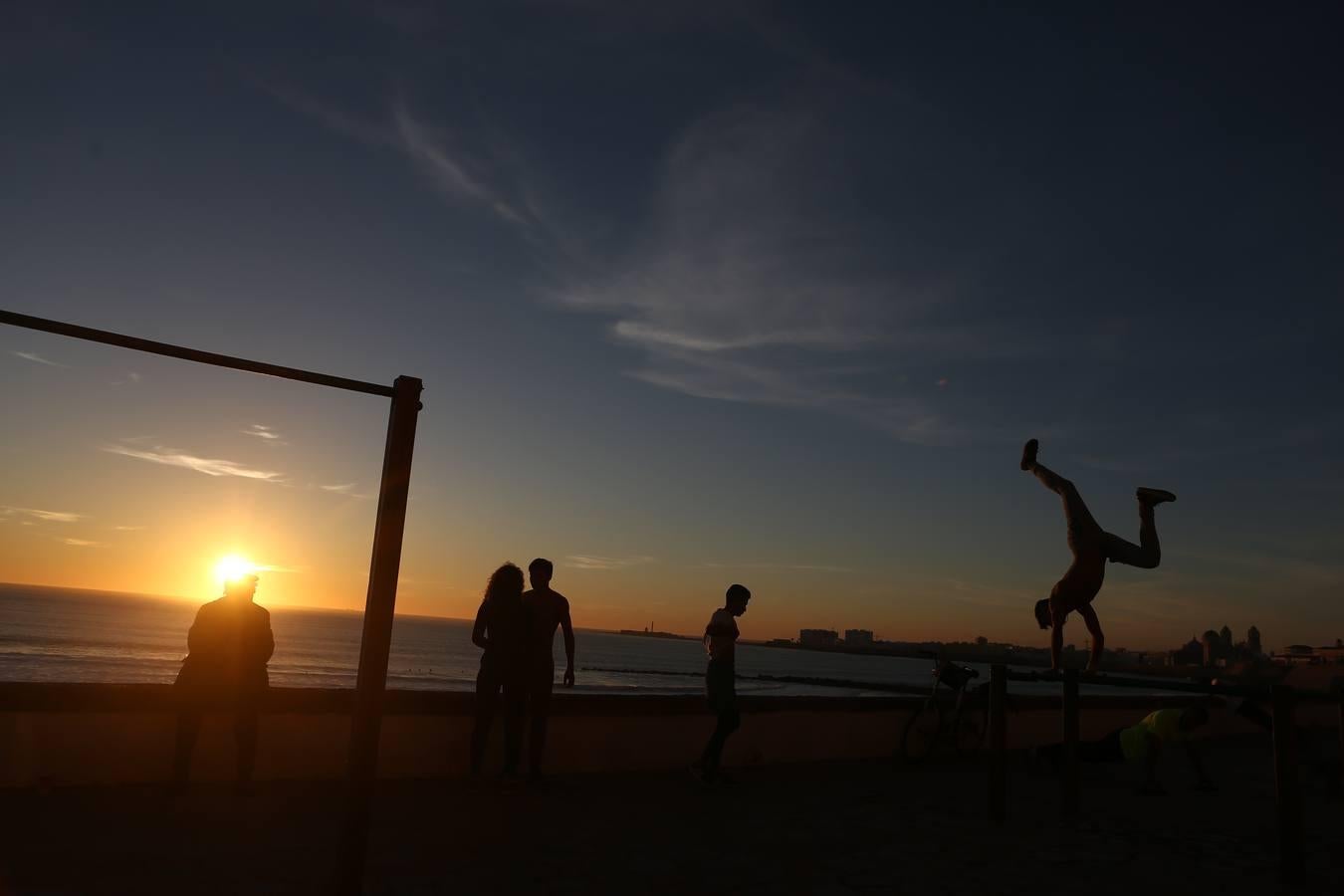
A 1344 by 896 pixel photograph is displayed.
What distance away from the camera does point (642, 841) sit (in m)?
5.15

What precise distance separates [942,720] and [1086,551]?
159 inches

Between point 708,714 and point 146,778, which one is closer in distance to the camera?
point 146,778

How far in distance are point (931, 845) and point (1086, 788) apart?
3247mm

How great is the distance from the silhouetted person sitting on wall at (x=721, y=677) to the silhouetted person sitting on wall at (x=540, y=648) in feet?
4.12

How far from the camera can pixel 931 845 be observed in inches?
212

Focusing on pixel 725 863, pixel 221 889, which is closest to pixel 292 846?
pixel 221 889

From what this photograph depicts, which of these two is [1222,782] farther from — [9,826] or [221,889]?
[9,826]

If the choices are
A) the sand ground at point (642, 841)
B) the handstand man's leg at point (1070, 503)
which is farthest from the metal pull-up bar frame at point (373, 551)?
the handstand man's leg at point (1070, 503)

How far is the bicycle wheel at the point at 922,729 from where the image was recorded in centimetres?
954

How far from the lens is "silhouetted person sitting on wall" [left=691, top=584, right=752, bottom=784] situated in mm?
7152

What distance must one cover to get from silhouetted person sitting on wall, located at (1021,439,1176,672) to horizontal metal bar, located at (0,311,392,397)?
16.0 feet

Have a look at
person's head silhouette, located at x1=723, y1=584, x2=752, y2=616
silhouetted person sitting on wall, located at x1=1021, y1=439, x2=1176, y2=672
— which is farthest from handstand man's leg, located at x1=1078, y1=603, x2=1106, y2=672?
person's head silhouette, located at x1=723, y1=584, x2=752, y2=616

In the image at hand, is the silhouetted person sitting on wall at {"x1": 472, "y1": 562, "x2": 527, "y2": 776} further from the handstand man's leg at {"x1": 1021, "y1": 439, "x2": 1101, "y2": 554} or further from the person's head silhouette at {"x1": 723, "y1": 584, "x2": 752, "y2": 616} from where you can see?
the handstand man's leg at {"x1": 1021, "y1": 439, "x2": 1101, "y2": 554}

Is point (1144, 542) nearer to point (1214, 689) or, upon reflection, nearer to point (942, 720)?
point (1214, 689)
